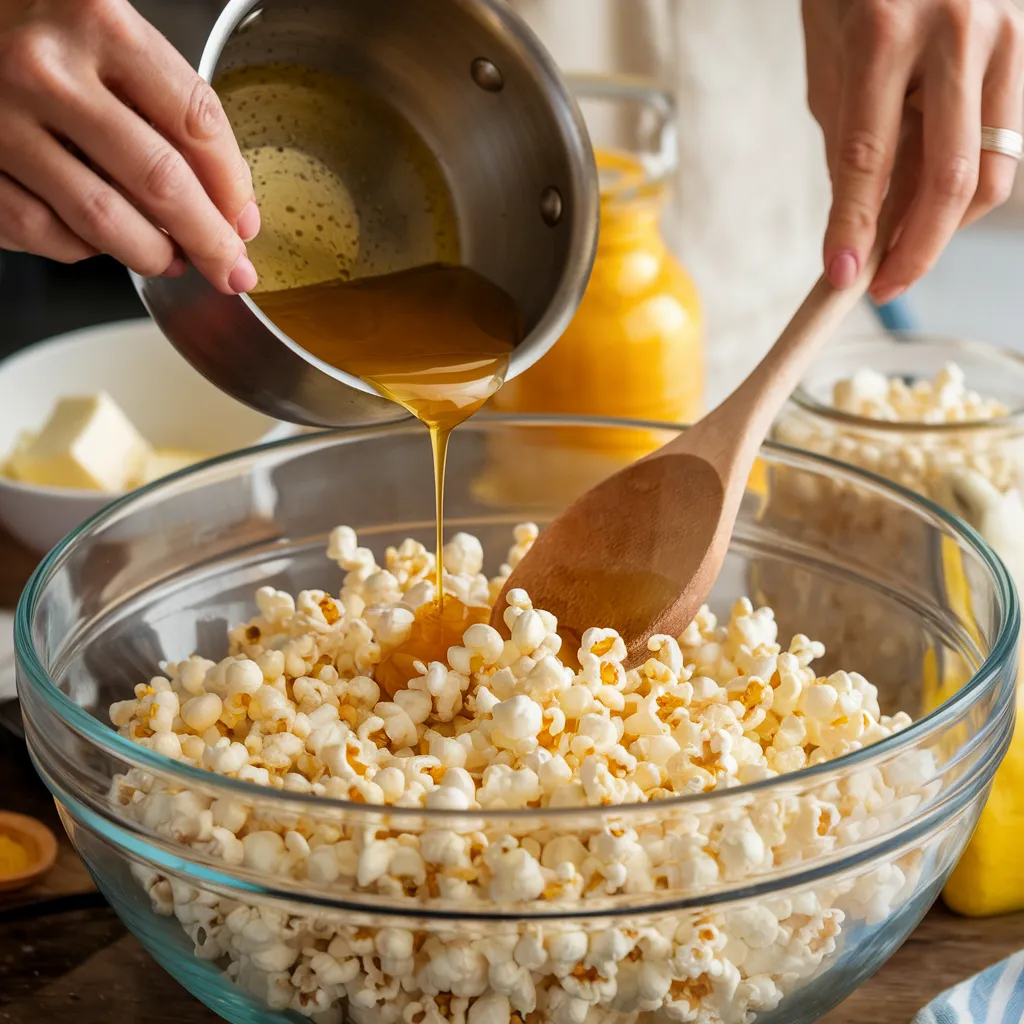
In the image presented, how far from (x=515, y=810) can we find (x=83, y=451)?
3.98 feet

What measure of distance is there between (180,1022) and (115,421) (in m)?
1.04

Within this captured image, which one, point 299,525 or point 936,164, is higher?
point 936,164

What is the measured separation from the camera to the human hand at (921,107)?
3.89 ft

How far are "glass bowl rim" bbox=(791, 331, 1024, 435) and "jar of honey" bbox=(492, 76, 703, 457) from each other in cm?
18

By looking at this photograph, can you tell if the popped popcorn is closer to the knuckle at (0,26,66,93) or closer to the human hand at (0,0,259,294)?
the human hand at (0,0,259,294)

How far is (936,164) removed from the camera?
47.3 inches

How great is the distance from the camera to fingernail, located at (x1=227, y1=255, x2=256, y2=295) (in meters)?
0.96

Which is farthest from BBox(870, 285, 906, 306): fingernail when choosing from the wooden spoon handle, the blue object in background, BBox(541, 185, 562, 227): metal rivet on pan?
the blue object in background

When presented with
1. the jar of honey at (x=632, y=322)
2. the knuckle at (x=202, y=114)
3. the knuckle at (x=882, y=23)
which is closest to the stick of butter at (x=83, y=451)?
the jar of honey at (x=632, y=322)

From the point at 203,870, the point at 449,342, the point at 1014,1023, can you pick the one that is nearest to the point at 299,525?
the point at 449,342

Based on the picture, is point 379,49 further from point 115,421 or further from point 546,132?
point 115,421

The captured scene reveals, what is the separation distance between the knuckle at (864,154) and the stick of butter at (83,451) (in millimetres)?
1050

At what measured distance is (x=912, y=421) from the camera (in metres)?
1.48

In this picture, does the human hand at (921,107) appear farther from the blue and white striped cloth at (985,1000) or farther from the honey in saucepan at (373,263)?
the blue and white striped cloth at (985,1000)
